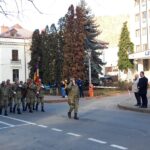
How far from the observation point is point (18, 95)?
2317 centimetres

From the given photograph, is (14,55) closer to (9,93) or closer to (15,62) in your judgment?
(15,62)

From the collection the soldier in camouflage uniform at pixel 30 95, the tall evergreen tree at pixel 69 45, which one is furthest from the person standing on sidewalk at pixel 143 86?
the tall evergreen tree at pixel 69 45

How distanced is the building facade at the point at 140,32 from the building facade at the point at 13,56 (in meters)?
17.0

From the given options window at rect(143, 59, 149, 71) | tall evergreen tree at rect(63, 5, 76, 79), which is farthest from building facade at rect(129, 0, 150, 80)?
tall evergreen tree at rect(63, 5, 76, 79)

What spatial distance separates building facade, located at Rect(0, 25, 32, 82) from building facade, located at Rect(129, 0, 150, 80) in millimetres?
17032

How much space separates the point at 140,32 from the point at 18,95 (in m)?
A: 46.3

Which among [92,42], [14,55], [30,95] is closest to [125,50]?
[14,55]

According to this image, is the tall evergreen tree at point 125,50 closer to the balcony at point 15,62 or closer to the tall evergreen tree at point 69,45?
the balcony at point 15,62

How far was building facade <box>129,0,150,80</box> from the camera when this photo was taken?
6494 cm

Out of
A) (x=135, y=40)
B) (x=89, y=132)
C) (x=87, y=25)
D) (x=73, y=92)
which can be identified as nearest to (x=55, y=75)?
(x=87, y=25)

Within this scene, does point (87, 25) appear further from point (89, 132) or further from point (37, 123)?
point (89, 132)

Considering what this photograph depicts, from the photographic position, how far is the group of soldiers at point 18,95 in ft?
75.1

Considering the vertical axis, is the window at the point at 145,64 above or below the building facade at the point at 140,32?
below

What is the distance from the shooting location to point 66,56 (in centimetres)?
4638
